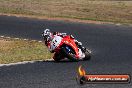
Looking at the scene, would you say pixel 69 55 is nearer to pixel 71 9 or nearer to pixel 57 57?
pixel 57 57

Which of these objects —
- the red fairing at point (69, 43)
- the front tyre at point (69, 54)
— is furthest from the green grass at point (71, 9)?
the front tyre at point (69, 54)

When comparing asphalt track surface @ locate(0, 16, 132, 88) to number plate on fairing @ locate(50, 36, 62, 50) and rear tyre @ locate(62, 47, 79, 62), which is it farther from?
number plate on fairing @ locate(50, 36, 62, 50)

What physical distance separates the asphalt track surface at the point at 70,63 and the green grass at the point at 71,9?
13.6 ft

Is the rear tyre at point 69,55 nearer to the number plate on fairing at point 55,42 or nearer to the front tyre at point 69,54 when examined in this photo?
the front tyre at point 69,54

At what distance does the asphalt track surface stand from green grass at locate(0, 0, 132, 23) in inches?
164

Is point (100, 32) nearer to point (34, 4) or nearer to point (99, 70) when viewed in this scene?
point (99, 70)

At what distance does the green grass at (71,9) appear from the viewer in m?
40.5

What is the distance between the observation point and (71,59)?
19969 millimetres

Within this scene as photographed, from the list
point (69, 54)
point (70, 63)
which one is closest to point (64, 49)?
point (69, 54)

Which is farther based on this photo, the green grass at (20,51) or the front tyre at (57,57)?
the green grass at (20,51)

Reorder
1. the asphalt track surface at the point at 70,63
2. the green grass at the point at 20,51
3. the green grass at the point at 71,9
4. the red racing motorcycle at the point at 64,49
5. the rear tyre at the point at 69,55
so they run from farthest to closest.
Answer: the green grass at the point at 71,9 → the green grass at the point at 20,51 → the red racing motorcycle at the point at 64,49 → the rear tyre at the point at 69,55 → the asphalt track surface at the point at 70,63

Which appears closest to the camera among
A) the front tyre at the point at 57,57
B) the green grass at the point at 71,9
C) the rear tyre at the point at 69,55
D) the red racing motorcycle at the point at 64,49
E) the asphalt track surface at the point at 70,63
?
the asphalt track surface at the point at 70,63

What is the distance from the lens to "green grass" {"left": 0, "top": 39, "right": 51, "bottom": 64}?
67.8ft

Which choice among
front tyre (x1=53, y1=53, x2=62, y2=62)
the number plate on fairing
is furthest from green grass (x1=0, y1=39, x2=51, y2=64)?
the number plate on fairing
